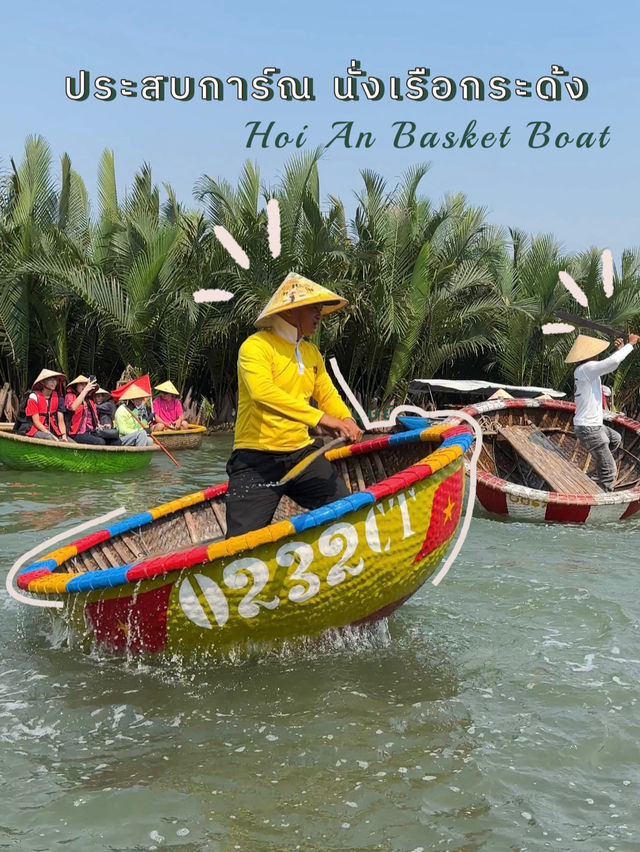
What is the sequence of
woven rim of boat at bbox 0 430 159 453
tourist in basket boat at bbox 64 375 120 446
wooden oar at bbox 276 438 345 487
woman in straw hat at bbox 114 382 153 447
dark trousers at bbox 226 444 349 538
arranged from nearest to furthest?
wooden oar at bbox 276 438 345 487
dark trousers at bbox 226 444 349 538
woven rim of boat at bbox 0 430 159 453
tourist in basket boat at bbox 64 375 120 446
woman in straw hat at bbox 114 382 153 447

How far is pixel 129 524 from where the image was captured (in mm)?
5309

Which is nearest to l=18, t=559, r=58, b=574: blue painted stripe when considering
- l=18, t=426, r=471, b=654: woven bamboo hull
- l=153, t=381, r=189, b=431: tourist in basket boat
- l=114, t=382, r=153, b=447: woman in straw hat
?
l=18, t=426, r=471, b=654: woven bamboo hull

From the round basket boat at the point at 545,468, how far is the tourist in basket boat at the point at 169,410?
706cm

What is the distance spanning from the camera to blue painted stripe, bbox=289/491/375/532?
3.72 meters

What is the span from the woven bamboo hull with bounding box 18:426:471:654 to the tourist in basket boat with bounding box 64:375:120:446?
7566 millimetres

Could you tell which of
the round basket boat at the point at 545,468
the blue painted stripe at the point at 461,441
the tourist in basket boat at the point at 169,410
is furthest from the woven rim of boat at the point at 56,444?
the blue painted stripe at the point at 461,441

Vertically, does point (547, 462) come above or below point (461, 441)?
below

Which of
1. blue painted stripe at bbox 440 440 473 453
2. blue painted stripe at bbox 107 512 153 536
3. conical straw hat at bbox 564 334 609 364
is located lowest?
blue painted stripe at bbox 107 512 153 536

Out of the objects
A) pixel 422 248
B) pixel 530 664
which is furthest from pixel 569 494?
pixel 422 248

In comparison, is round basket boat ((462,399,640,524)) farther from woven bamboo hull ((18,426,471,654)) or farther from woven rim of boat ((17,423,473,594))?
woven bamboo hull ((18,426,471,654))

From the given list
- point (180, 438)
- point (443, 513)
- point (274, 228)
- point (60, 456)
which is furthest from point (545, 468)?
point (274, 228)

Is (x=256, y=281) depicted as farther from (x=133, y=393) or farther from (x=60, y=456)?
(x=60, y=456)

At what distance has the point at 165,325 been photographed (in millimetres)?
17203

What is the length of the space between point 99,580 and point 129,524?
132 centimetres
